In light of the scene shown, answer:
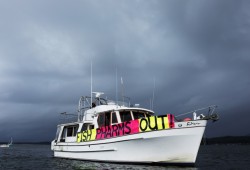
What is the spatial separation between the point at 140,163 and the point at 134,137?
183 cm

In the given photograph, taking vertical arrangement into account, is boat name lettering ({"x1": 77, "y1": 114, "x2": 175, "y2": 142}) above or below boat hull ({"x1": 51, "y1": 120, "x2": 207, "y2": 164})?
above

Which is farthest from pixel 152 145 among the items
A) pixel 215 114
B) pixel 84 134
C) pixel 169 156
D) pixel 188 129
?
pixel 84 134

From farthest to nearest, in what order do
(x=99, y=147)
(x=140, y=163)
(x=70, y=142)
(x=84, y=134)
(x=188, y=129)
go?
(x=70, y=142)
(x=84, y=134)
(x=99, y=147)
(x=140, y=163)
(x=188, y=129)

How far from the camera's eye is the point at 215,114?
63.2 ft

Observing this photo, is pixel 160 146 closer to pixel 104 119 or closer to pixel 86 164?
pixel 104 119

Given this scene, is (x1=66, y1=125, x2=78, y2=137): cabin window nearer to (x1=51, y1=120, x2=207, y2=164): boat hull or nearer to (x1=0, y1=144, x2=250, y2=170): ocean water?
(x1=0, y1=144, x2=250, y2=170): ocean water

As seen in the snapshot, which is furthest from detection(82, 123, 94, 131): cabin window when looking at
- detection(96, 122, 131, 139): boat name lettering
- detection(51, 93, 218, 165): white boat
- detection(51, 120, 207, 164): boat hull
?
detection(51, 120, 207, 164): boat hull

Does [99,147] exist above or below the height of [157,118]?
below

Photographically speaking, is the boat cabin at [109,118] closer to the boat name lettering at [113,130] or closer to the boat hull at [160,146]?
the boat name lettering at [113,130]

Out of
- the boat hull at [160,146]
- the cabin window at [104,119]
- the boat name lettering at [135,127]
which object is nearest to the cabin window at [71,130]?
the cabin window at [104,119]

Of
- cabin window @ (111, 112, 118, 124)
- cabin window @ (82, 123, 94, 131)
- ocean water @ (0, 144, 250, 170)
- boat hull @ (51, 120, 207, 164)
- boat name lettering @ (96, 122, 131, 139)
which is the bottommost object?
ocean water @ (0, 144, 250, 170)

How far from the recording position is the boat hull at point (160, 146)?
18.9 metres

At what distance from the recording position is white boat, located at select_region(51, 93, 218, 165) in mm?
18969

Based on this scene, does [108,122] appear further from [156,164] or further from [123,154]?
[156,164]
